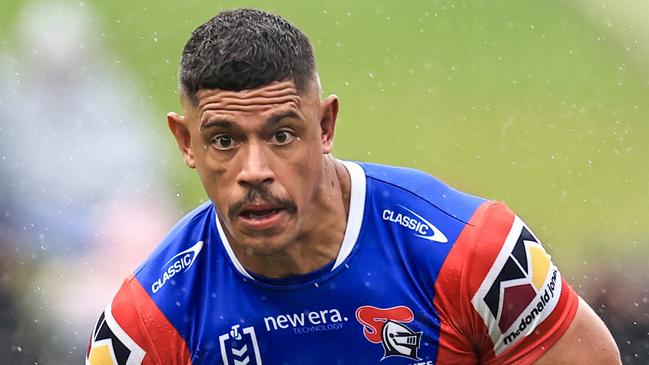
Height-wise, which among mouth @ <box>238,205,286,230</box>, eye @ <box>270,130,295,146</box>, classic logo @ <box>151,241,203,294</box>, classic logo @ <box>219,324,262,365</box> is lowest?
classic logo @ <box>219,324,262,365</box>

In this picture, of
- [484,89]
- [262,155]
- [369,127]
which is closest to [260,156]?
[262,155]

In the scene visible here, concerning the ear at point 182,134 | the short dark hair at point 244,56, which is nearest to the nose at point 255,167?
the short dark hair at point 244,56

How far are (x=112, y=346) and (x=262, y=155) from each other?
76 centimetres

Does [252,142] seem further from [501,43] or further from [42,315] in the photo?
[501,43]

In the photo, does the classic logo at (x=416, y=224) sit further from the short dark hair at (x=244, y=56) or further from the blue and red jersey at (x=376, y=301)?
the short dark hair at (x=244, y=56)

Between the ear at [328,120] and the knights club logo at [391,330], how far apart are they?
0.45 metres

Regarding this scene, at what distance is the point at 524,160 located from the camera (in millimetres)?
7445

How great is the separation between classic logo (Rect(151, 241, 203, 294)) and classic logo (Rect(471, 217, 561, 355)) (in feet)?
2.57

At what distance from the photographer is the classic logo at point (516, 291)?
11.2ft

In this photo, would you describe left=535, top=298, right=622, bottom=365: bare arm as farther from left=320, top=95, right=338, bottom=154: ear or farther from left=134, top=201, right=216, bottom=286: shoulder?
left=134, top=201, right=216, bottom=286: shoulder

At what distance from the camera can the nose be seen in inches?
126

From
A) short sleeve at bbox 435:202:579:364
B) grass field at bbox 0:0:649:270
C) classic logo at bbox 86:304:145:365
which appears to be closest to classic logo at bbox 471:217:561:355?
short sleeve at bbox 435:202:579:364

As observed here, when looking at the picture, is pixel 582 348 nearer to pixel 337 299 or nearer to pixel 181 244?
pixel 337 299

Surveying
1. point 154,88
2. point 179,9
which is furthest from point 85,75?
point 179,9
